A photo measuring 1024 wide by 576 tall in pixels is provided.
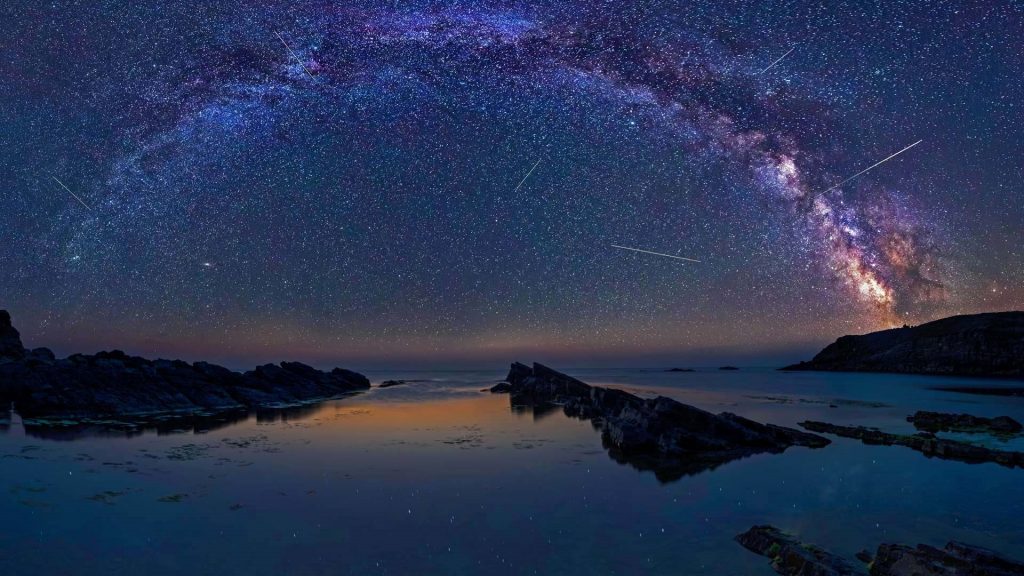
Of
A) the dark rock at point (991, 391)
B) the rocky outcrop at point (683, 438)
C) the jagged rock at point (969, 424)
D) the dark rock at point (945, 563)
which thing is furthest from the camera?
the dark rock at point (991, 391)

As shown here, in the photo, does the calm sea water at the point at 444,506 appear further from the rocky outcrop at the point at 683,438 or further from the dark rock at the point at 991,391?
the dark rock at the point at 991,391

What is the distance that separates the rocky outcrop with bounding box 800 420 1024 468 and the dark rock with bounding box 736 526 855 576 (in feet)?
53.3

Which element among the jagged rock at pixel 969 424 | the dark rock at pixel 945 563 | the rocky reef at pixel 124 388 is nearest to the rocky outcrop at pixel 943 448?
the jagged rock at pixel 969 424

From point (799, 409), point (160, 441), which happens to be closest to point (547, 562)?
point (160, 441)

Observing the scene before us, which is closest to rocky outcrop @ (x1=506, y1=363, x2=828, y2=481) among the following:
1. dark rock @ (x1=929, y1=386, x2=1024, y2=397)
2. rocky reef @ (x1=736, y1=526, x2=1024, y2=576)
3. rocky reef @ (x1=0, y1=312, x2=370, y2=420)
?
rocky reef @ (x1=736, y1=526, x2=1024, y2=576)

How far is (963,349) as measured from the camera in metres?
160

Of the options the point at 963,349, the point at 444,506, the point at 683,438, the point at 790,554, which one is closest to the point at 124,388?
the point at 444,506

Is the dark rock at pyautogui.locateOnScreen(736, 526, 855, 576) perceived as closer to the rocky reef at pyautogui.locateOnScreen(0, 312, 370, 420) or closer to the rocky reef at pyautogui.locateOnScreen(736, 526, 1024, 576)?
the rocky reef at pyautogui.locateOnScreen(736, 526, 1024, 576)

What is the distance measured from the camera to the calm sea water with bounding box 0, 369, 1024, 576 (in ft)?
33.4

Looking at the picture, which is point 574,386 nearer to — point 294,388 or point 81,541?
point 294,388

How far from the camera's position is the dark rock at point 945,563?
24.6ft

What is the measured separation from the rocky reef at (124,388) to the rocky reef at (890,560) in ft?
127

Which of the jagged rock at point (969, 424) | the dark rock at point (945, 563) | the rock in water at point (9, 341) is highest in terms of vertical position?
the rock in water at point (9, 341)

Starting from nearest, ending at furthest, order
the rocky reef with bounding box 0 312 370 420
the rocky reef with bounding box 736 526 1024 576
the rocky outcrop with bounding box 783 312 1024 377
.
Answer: the rocky reef with bounding box 736 526 1024 576 → the rocky reef with bounding box 0 312 370 420 → the rocky outcrop with bounding box 783 312 1024 377
